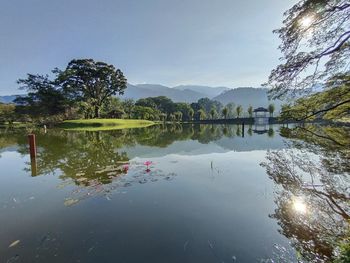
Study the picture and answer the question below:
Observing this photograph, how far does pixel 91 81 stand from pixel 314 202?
45084mm

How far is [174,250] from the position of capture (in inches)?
133

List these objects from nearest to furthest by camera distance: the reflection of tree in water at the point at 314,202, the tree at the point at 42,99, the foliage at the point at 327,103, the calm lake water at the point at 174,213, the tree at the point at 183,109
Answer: the calm lake water at the point at 174,213 < the reflection of tree in water at the point at 314,202 < the foliage at the point at 327,103 < the tree at the point at 42,99 < the tree at the point at 183,109

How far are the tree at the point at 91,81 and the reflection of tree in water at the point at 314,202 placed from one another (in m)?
40.2

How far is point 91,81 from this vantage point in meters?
43.8

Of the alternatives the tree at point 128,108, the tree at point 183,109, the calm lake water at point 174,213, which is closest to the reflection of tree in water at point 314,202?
the calm lake water at point 174,213

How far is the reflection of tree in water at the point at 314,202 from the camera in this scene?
354 cm

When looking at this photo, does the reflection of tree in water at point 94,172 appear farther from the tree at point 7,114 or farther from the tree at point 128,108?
the tree at point 128,108

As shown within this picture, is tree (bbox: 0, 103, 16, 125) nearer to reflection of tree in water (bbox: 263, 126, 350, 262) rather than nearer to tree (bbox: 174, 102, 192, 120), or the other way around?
tree (bbox: 174, 102, 192, 120)

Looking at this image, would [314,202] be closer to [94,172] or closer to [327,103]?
[327,103]

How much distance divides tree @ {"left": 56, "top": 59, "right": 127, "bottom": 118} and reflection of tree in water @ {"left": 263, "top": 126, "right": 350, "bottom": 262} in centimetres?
4017

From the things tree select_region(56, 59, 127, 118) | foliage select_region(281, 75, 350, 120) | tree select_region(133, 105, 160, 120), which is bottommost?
foliage select_region(281, 75, 350, 120)

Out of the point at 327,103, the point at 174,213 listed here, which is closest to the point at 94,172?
the point at 174,213

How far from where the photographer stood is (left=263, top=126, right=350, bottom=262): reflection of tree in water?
140 inches

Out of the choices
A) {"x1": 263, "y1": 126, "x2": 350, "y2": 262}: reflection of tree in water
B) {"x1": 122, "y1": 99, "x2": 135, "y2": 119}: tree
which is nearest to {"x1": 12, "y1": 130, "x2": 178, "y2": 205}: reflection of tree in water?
{"x1": 263, "y1": 126, "x2": 350, "y2": 262}: reflection of tree in water
